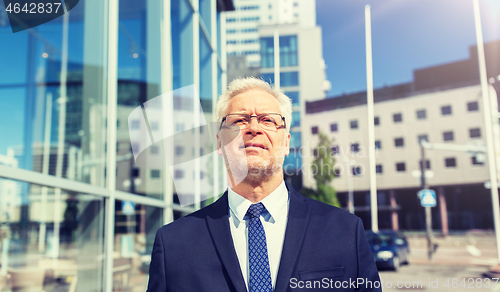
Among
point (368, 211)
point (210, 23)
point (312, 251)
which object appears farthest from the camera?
point (368, 211)

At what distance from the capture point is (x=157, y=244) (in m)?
1.81

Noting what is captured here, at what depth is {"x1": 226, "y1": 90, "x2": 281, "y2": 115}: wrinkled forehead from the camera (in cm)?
202

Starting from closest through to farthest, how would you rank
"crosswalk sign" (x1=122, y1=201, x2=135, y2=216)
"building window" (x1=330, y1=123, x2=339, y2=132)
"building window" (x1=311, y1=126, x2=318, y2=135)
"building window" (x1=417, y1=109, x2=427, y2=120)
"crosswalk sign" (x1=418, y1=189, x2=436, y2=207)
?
"crosswalk sign" (x1=122, y1=201, x2=135, y2=216) < "crosswalk sign" (x1=418, y1=189, x2=436, y2=207) < "building window" (x1=417, y1=109, x2=427, y2=120) < "building window" (x1=311, y1=126, x2=318, y2=135) < "building window" (x1=330, y1=123, x2=339, y2=132)

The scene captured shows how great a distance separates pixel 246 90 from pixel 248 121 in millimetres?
191

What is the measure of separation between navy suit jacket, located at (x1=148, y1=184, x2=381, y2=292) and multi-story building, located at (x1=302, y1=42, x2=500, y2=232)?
38.1m

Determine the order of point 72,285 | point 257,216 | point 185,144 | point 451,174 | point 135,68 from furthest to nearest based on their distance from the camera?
point 451,174
point 185,144
point 135,68
point 72,285
point 257,216

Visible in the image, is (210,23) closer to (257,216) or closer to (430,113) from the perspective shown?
(257,216)

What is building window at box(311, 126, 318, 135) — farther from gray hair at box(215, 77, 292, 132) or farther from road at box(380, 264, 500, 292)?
A: gray hair at box(215, 77, 292, 132)

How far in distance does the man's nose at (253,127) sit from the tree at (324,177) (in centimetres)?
1835

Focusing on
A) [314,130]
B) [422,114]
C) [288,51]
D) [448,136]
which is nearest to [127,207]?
[288,51]

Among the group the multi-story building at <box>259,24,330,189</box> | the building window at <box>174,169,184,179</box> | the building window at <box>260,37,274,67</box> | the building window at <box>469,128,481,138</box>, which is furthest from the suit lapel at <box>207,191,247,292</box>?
the building window at <box>469,128,481,138</box>

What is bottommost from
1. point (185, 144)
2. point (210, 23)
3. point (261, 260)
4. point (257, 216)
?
point (261, 260)

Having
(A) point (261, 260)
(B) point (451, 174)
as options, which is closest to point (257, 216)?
(A) point (261, 260)

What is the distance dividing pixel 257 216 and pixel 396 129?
44263mm
